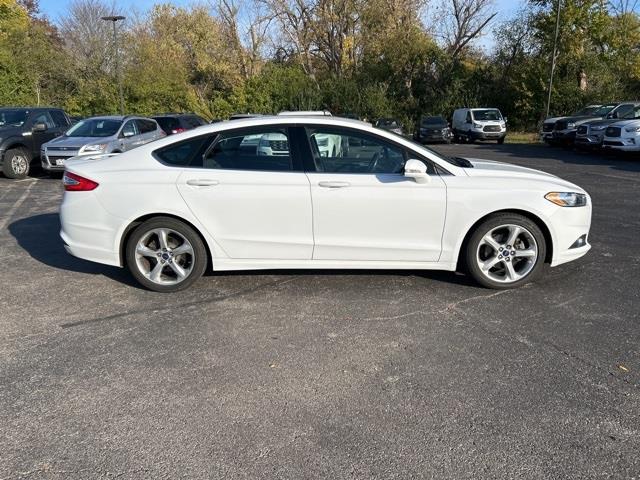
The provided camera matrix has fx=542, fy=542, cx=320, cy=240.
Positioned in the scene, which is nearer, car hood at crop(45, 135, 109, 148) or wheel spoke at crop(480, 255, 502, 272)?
wheel spoke at crop(480, 255, 502, 272)

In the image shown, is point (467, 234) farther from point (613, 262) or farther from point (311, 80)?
point (311, 80)

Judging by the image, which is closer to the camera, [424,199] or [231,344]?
[231,344]

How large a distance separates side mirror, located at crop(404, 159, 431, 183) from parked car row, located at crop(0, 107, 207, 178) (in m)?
9.79

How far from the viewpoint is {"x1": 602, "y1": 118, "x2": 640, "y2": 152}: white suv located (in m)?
16.7

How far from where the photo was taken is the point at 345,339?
3.97 meters

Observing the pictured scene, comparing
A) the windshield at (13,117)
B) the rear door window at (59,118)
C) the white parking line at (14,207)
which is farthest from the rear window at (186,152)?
the rear door window at (59,118)

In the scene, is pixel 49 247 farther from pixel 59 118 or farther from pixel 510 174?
pixel 59 118

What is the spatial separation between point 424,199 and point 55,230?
5461 millimetres

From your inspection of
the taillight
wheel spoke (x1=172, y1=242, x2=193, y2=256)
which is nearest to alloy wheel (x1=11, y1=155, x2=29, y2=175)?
the taillight

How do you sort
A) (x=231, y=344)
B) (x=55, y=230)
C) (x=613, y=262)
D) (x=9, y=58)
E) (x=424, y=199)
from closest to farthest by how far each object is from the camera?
(x=231, y=344), (x=424, y=199), (x=613, y=262), (x=55, y=230), (x=9, y=58)

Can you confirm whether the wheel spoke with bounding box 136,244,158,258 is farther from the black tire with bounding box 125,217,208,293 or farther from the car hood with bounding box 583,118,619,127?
the car hood with bounding box 583,118,619,127

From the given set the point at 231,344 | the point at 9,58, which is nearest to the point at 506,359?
the point at 231,344

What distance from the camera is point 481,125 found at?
28172mm

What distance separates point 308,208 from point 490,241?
1.65m
